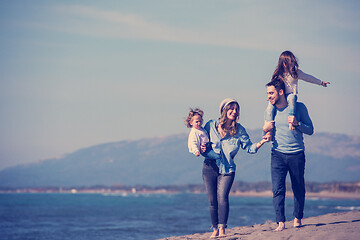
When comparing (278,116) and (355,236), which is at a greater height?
(278,116)

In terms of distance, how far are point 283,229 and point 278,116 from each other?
186cm

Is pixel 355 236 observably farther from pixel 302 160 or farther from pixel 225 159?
pixel 225 159

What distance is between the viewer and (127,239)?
2403 cm

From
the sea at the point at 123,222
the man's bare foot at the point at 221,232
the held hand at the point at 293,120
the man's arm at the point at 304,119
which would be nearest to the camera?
the held hand at the point at 293,120

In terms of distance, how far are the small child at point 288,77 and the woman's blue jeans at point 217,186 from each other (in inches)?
39.5

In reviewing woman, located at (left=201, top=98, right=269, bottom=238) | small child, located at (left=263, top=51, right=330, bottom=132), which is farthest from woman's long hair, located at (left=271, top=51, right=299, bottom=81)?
woman, located at (left=201, top=98, right=269, bottom=238)

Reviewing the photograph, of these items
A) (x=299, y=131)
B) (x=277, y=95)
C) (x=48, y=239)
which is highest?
(x=277, y=95)

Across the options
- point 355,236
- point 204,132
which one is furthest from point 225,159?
point 355,236

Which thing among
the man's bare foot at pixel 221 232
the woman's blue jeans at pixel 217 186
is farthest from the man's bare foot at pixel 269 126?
the man's bare foot at pixel 221 232

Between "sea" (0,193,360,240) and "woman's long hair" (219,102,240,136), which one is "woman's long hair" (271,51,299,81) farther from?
"sea" (0,193,360,240)

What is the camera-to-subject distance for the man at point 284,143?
9.05 meters

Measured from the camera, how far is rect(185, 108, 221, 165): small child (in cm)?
909

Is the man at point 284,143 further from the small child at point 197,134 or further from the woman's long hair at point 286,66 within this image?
the small child at point 197,134

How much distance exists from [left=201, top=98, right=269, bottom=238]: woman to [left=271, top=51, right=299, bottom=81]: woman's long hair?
840 millimetres
